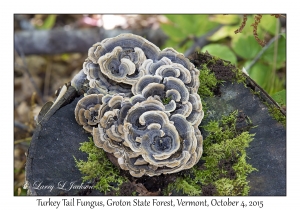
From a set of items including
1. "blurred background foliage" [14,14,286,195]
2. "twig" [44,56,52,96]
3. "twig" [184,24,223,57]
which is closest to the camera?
"blurred background foliage" [14,14,286,195]

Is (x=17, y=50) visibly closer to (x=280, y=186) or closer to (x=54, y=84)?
(x=54, y=84)

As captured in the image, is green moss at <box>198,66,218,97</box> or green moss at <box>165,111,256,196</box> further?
green moss at <box>198,66,218,97</box>

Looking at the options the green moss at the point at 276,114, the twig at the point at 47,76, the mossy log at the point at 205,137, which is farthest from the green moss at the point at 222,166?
the twig at the point at 47,76

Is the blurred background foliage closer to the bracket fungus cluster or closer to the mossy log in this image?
the mossy log

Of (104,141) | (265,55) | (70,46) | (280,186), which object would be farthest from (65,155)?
(70,46)

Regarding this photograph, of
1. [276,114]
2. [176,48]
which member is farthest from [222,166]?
[176,48]

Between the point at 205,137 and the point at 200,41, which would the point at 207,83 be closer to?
the point at 205,137

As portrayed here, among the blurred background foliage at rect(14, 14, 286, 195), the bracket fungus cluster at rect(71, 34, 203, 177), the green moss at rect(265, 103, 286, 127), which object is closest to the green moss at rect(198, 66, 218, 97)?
the bracket fungus cluster at rect(71, 34, 203, 177)

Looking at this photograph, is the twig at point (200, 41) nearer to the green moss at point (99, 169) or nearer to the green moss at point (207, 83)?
the green moss at point (207, 83)
